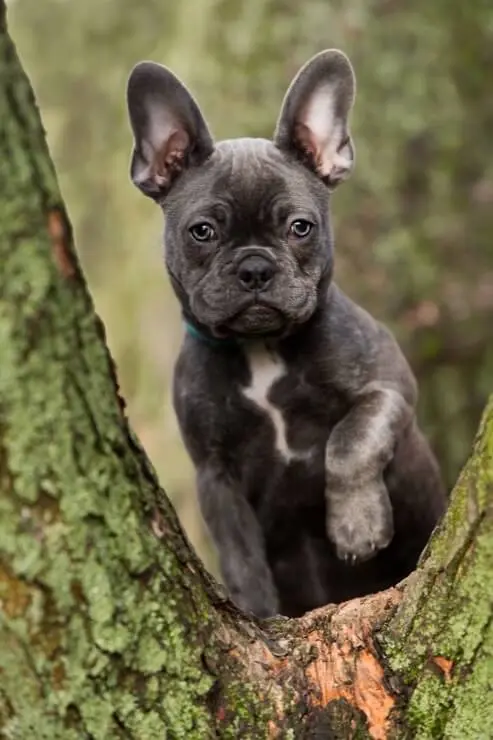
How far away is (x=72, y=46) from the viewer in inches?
317

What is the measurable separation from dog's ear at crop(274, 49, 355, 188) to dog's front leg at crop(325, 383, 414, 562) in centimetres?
88

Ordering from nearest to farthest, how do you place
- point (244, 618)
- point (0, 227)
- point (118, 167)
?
point (0, 227) < point (244, 618) < point (118, 167)

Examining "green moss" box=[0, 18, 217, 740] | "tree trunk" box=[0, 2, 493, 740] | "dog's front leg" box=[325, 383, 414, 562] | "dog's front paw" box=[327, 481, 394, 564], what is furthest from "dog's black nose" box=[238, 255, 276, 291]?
"green moss" box=[0, 18, 217, 740]

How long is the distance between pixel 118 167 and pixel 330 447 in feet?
15.0

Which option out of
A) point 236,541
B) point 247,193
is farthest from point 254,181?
point 236,541

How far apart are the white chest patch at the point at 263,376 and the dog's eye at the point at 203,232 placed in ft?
1.29

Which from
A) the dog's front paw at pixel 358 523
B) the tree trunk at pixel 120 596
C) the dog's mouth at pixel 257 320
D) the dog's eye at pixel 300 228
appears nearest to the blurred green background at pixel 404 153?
the dog's eye at pixel 300 228

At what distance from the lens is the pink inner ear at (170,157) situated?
152 inches

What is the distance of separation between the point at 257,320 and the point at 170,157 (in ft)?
2.42

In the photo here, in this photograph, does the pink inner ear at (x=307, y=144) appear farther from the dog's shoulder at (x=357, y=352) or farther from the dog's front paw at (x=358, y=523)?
the dog's front paw at (x=358, y=523)

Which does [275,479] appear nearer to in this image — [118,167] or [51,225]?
[51,225]

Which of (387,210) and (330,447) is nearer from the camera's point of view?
(330,447)

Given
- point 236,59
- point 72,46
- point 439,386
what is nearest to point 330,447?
point 439,386

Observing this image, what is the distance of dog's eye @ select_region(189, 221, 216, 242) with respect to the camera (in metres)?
3.65
